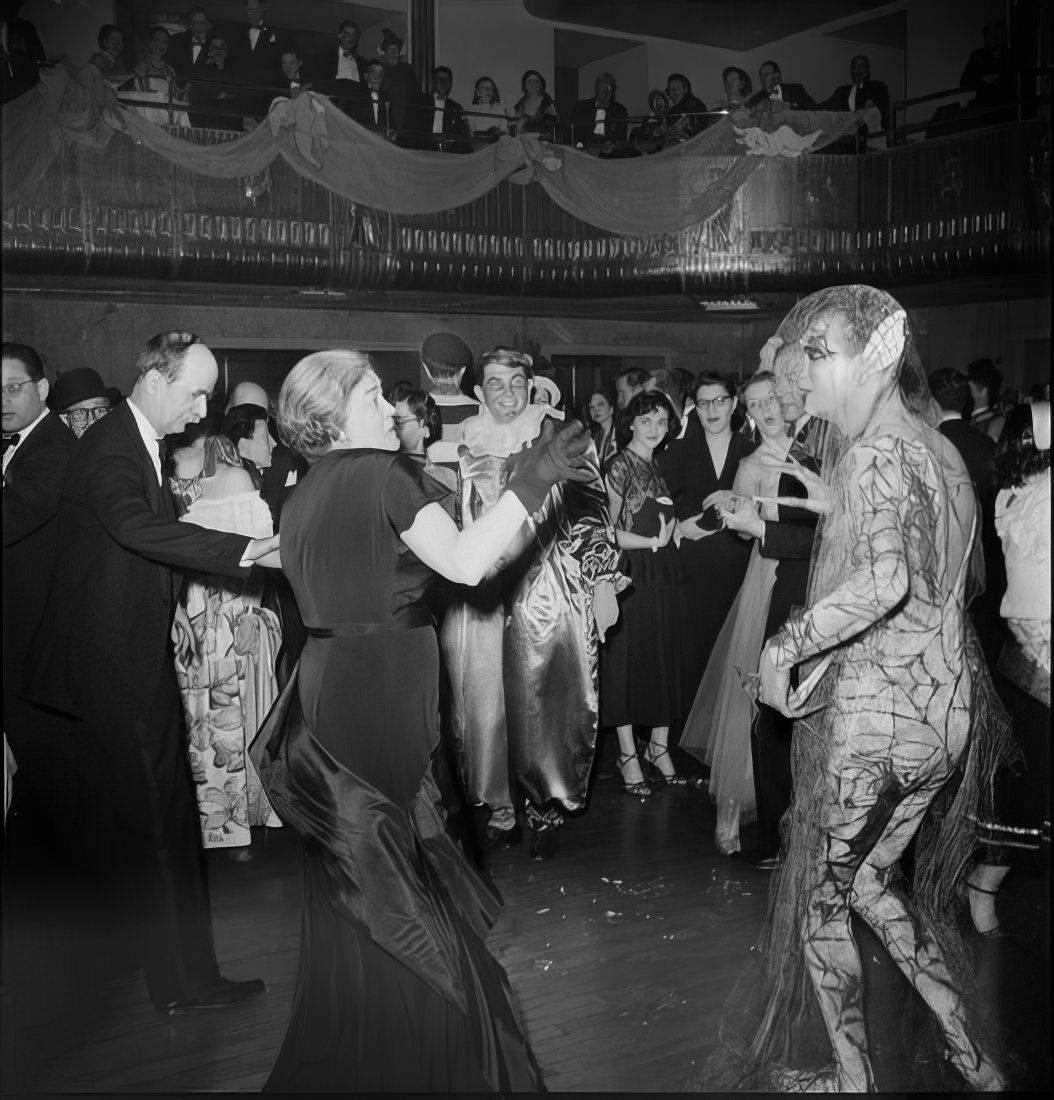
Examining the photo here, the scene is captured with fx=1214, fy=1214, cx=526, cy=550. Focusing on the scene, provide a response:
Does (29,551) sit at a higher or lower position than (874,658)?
higher

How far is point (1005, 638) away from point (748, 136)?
3.78ft

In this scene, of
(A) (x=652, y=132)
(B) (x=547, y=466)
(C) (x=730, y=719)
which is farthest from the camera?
(C) (x=730, y=719)

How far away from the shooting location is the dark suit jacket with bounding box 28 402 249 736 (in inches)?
98.1

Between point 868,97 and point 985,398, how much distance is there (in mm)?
669

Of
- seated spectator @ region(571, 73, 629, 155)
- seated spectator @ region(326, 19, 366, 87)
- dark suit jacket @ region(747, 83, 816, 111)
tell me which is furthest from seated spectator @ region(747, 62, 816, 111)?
seated spectator @ region(326, 19, 366, 87)

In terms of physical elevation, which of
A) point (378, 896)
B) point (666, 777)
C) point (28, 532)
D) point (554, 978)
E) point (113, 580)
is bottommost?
point (554, 978)

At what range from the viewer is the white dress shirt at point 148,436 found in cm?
248

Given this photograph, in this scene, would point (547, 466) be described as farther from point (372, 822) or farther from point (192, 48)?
point (192, 48)

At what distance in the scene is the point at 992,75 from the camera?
2.45 metres

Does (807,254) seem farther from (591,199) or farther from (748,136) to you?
(591,199)

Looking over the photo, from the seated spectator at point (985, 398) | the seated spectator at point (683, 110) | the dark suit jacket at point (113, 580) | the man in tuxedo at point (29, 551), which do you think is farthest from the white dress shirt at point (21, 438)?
the seated spectator at point (985, 398)

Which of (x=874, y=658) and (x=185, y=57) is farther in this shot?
(x=185, y=57)

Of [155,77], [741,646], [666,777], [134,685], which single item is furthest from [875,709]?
[155,77]

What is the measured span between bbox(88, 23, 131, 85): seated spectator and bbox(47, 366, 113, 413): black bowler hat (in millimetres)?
596
